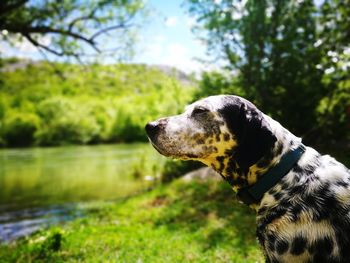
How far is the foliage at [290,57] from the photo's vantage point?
38.8 ft

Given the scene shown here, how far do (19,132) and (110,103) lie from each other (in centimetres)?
4818

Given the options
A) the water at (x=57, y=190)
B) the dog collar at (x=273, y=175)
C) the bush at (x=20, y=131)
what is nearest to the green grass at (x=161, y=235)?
the water at (x=57, y=190)

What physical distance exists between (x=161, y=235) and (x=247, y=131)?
543 cm

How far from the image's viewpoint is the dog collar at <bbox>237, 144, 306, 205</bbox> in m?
2.91

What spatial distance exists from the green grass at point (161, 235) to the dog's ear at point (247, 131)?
3.03 m

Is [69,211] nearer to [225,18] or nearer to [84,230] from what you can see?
[84,230]

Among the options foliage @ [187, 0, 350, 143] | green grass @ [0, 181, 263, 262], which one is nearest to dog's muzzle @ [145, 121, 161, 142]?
green grass @ [0, 181, 263, 262]

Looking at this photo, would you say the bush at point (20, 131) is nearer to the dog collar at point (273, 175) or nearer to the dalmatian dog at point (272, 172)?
the dalmatian dog at point (272, 172)

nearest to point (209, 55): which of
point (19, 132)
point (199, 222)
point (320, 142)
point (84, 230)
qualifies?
point (320, 142)

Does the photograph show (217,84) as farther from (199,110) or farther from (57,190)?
(57,190)

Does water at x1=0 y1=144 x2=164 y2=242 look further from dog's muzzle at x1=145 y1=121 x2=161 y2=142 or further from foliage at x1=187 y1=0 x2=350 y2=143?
dog's muzzle at x1=145 y1=121 x2=161 y2=142

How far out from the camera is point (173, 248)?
679cm

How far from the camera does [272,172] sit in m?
2.93

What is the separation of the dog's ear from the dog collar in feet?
0.49
